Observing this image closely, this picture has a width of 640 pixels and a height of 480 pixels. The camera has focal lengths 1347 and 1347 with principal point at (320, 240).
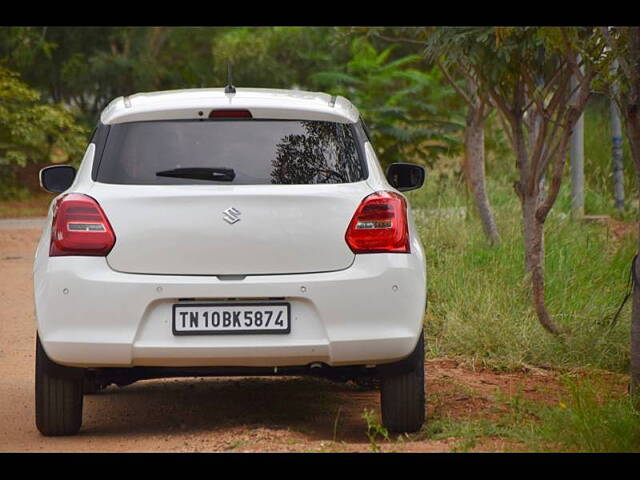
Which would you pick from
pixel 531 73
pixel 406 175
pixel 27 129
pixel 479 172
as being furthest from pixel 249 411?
pixel 27 129

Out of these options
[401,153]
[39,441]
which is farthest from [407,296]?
[401,153]

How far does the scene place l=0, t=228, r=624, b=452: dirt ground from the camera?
21.2 feet

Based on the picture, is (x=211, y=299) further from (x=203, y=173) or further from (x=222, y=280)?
(x=203, y=173)

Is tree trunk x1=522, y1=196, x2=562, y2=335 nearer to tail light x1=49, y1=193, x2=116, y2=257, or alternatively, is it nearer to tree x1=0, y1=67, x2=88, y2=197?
tail light x1=49, y1=193, x2=116, y2=257

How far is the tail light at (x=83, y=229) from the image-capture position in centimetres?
620

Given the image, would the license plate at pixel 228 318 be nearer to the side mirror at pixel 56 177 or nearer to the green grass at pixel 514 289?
the side mirror at pixel 56 177

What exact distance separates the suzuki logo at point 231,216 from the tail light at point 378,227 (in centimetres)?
51

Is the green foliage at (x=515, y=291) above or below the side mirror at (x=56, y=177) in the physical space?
below

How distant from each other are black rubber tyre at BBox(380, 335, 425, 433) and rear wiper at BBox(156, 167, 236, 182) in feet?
4.10

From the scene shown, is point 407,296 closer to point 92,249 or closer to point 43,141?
point 92,249

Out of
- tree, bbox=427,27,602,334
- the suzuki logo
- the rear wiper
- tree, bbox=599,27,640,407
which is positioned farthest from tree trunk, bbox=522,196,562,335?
the suzuki logo

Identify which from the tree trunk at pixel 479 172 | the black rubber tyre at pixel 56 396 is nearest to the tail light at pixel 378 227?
the black rubber tyre at pixel 56 396

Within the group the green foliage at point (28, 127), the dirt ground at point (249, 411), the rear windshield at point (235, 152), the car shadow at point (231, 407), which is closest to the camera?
the rear windshield at point (235, 152)

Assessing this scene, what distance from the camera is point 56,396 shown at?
21.9ft
